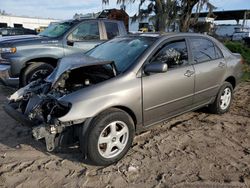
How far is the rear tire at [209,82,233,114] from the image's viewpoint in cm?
555

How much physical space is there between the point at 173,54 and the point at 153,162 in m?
1.71

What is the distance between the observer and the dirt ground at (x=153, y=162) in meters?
3.42

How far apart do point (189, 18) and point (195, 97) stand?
1400cm

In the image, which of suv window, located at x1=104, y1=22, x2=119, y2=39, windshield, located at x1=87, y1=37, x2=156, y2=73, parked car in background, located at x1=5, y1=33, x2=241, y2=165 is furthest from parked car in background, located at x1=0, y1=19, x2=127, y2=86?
parked car in background, located at x1=5, y1=33, x2=241, y2=165

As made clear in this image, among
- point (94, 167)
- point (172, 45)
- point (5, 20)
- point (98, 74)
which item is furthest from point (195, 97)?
point (5, 20)

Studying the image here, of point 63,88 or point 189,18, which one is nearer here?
point 63,88

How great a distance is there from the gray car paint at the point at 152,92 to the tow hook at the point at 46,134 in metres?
0.23

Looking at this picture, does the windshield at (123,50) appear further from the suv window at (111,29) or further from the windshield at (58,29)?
the suv window at (111,29)

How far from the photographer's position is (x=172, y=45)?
Result: 4.61 meters

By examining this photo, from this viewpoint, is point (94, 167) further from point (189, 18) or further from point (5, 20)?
point (5, 20)

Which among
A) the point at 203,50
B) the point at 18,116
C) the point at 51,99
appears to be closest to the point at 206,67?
the point at 203,50

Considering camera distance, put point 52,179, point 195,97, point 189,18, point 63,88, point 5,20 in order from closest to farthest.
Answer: point 52,179
point 63,88
point 195,97
point 189,18
point 5,20

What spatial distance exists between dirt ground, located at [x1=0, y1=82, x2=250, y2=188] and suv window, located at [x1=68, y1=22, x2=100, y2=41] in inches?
122

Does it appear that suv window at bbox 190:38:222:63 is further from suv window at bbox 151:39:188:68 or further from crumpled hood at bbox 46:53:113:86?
crumpled hood at bbox 46:53:113:86
